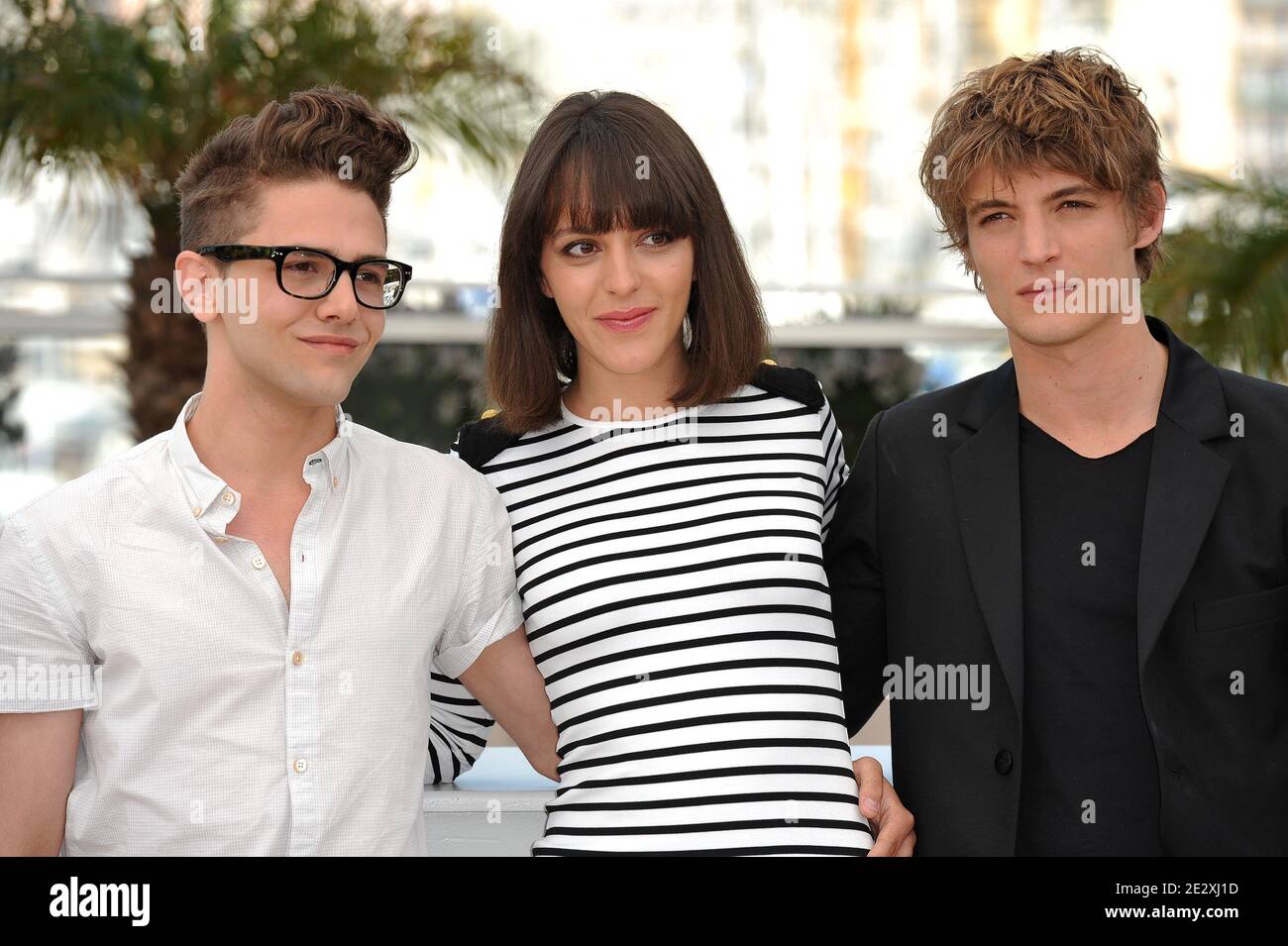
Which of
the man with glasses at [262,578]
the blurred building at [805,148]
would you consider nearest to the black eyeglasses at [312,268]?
the man with glasses at [262,578]

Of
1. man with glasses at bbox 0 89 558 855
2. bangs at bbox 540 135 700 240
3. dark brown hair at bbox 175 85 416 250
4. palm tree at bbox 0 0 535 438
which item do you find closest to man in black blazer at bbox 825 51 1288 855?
bangs at bbox 540 135 700 240

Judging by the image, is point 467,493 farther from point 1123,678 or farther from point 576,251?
point 1123,678

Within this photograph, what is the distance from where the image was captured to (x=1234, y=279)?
21.4 feet

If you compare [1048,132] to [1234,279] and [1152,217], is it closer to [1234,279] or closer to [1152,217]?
[1152,217]

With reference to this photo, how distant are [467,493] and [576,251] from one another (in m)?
0.47

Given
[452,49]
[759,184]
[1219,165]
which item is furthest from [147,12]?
[1219,165]

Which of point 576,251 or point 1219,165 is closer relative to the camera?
point 576,251

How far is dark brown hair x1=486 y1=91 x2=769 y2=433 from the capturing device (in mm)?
2391

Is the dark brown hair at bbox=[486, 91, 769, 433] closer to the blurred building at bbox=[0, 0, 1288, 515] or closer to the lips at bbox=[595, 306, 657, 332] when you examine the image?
the lips at bbox=[595, 306, 657, 332]

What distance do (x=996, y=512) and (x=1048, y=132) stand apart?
64 centimetres

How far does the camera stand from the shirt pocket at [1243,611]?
221cm

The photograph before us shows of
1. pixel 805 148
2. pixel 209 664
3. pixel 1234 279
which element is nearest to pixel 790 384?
pixel 209 664

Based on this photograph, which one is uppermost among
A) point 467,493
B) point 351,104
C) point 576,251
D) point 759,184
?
point 759,184

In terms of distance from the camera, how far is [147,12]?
651cm
